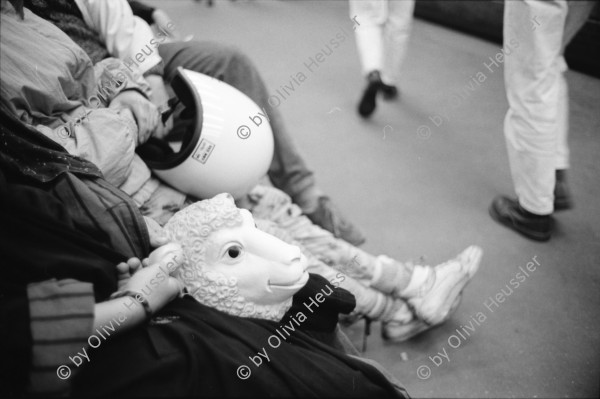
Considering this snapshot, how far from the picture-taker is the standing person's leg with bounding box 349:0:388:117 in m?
1.61

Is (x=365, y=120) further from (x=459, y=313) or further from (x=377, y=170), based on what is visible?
(x=459, y=313)

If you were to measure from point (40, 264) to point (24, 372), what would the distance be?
0.13 meters

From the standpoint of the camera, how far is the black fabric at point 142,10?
4.03 feet

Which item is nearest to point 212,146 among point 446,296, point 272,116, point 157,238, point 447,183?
point 157,238

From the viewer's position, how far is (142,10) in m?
1.23

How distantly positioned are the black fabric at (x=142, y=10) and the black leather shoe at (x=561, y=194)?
1098 millimetres

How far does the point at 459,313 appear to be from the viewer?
122 cm

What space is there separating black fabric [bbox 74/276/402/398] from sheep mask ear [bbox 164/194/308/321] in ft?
0.09

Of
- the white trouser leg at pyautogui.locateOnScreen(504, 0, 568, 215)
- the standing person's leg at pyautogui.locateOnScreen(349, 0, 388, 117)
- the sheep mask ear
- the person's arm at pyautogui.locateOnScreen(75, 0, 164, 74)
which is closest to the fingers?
the sheep mask ear

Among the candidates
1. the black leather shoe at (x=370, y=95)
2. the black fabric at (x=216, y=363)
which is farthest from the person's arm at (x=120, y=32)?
the black leather shoe at (x=370, y=95)

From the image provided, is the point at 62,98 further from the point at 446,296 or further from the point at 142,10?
the point at 446,296

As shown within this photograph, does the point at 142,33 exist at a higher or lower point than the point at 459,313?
higher

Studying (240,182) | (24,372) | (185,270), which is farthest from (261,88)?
(24,372)

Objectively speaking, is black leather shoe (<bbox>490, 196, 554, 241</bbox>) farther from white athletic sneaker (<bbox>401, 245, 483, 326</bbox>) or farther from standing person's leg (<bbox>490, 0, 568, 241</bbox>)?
white athletic sneaker (<bbox>401, 245, 483, 326</bbox>)
